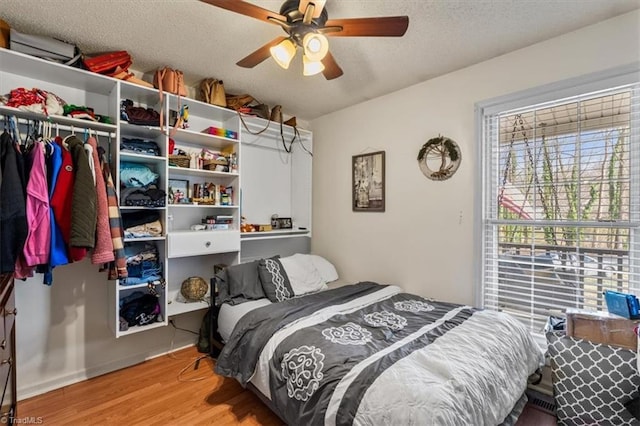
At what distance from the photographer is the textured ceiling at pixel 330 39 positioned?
175 centimetres

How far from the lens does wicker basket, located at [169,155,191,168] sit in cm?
251

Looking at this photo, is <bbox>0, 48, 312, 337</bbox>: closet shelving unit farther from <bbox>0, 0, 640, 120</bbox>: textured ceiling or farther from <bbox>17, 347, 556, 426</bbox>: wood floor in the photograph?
<bbox>17, 347, 556, 426</bbox>: wood floor

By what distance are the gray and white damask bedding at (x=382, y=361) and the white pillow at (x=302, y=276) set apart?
38cm

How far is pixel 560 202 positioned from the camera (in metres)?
2.08

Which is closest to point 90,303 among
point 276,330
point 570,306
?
point 276,330

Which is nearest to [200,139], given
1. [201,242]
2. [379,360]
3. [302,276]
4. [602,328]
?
[201,242]

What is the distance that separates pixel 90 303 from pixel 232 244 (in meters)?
1.17

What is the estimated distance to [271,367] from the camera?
5.72ft

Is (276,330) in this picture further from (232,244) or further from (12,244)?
(12,244)

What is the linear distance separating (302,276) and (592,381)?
2119 millimetres

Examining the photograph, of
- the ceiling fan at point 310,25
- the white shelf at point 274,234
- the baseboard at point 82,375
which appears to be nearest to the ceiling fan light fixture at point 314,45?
the ceiling fan at point 310,25

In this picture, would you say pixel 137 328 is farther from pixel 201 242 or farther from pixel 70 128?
pixel 70 128

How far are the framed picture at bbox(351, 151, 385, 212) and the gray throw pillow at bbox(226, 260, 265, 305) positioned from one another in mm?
1335

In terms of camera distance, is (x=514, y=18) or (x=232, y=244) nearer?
(x=514, y=18)
